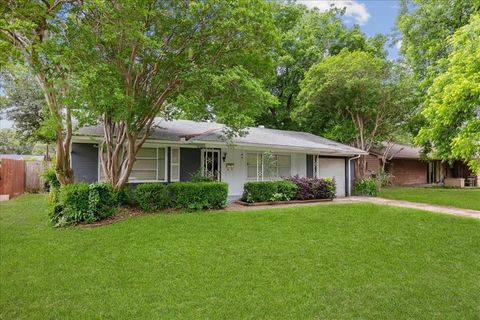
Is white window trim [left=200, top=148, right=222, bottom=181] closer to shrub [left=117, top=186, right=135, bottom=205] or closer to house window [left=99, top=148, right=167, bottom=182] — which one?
house window [left=99, top=148, right=167, bottom=182]

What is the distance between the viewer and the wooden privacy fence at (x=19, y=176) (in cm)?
1462

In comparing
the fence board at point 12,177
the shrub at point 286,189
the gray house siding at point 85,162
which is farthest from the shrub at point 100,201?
the fence board at point 12,177

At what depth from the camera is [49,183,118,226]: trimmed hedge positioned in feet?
28.1

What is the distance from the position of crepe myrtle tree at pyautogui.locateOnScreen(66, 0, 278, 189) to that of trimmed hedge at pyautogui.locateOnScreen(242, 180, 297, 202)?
3199mm

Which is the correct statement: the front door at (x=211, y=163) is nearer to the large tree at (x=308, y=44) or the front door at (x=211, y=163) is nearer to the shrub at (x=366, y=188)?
the shrub at (x=366, y=188)

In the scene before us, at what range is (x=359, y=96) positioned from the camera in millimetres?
18078

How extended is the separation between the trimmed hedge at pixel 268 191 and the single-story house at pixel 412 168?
1258cm

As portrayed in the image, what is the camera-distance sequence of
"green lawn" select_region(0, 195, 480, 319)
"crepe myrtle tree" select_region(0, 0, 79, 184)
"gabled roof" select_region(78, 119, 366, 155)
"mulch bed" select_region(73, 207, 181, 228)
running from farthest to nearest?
1. "gabled roof" select_region(78, 119, 366, 155)
2. "mulch bed" select_region(73, 207, 181, 228)
3. "crepe myrtle tree" select_region(0, 0, 79, 184)
4. "green lawn" select_region(0, 195, 480, 319)

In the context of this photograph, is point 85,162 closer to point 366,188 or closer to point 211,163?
point 211,163

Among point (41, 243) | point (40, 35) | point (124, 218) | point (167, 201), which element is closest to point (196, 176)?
point (167, 201)

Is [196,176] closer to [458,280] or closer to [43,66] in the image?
[43,66]

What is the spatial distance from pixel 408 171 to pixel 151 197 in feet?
76.9

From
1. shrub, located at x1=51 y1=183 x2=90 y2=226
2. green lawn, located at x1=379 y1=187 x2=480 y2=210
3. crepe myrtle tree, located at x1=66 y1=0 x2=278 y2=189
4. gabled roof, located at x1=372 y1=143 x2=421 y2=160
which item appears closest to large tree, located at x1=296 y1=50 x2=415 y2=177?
green lawn, located at x1=379 y1=187 x2=480 y2=210

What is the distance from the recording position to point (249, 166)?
1471cm
